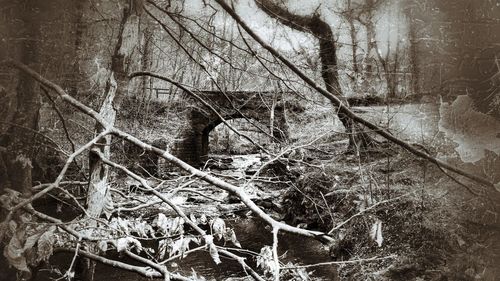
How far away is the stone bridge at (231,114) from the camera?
266 cm

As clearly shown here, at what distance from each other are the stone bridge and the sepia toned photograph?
1.1 inches

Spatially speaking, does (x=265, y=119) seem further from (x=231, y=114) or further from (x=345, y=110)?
(x=345, y=110)

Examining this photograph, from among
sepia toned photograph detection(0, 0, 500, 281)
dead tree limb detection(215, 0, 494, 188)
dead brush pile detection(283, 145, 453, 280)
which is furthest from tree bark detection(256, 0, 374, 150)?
dead tree limb detection(215, 0, 494, 188)

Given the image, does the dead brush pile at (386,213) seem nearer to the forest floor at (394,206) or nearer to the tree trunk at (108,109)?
the forest floor at (394,206)

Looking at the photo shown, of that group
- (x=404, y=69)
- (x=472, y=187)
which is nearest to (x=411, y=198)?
(x=472, y=187)

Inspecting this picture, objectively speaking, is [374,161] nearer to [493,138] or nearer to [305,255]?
[493,138]

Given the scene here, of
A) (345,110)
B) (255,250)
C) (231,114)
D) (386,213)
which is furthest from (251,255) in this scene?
(345,110)

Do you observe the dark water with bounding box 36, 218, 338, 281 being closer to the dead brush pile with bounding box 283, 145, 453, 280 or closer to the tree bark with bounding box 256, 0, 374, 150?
the dead brush pile with bounding box 283, 145, 453, 280

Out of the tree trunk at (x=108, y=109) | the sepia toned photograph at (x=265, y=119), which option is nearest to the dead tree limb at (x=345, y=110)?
the sepia toned photograph at (x=265, y=119)

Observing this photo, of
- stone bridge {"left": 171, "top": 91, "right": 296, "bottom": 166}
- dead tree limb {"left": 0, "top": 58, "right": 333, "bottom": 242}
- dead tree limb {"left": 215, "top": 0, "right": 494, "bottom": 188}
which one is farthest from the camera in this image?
stone bridge {"left": 171, "top": 91, "right": 296, "bottom": 166}

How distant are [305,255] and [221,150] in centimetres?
177

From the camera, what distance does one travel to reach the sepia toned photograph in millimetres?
1627

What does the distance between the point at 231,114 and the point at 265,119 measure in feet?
1.61

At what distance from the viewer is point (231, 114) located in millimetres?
3209
